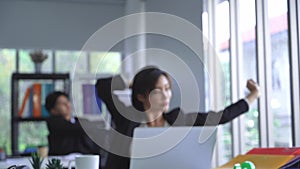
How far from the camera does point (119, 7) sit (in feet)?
20.6

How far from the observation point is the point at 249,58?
3.36m

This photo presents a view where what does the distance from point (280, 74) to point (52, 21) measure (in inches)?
154

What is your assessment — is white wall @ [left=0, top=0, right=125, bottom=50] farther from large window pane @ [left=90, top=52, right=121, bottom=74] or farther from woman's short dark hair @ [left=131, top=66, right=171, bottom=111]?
woman's short dark hair @ [left=131, top=66, right=171, bottom=111]

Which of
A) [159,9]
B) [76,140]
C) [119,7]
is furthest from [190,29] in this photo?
[119,7]

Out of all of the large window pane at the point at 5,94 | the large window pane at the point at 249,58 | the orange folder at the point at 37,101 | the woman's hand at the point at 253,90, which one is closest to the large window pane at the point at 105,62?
the orange folder at the point at 37,101

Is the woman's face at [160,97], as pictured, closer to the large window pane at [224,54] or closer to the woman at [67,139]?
the woman at [67,139]

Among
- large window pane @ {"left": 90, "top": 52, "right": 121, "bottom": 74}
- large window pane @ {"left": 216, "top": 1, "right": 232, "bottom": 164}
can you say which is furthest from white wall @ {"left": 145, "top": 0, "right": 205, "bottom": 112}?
large window pane @ {"left": 90, "top": 52, "right": 121, "bottom": 74}

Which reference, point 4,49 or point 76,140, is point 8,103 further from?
point 76,140

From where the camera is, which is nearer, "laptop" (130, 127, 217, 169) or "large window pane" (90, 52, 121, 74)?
"laptop" (130, 127, 217, 169)

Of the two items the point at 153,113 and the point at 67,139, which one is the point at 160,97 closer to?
the point at 153,113

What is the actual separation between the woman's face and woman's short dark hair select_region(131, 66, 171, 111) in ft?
0.07

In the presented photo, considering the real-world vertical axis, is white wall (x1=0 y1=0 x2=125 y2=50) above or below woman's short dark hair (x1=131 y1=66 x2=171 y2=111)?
above

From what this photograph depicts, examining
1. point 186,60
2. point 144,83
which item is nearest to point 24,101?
point 186,60

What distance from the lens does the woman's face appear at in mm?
2414
